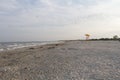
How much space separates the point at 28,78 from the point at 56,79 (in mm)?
1193

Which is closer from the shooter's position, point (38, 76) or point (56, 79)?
point (56, 79)

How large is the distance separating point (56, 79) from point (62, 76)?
45 cm

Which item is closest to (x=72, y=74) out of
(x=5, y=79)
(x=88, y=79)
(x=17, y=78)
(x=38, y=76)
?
(x=88, y=79)

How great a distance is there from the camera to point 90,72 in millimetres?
7449

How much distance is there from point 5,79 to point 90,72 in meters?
3.54

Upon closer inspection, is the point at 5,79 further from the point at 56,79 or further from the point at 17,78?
the point at 56,79

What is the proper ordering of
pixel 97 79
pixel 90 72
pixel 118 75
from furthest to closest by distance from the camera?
1. pixel 90 72
2. pixel 118 75
3. pixel 97 79

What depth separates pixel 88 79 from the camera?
645 centimetres

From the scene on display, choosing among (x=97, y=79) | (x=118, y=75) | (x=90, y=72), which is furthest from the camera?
(x=90, y=72)

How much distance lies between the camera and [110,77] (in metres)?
6.65

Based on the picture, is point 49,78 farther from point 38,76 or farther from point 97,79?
point 97,79

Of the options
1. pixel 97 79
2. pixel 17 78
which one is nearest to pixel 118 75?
pixel 97 79

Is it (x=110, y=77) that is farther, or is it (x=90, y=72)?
(x=90, y=72)

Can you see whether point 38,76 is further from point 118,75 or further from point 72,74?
point 118,75
